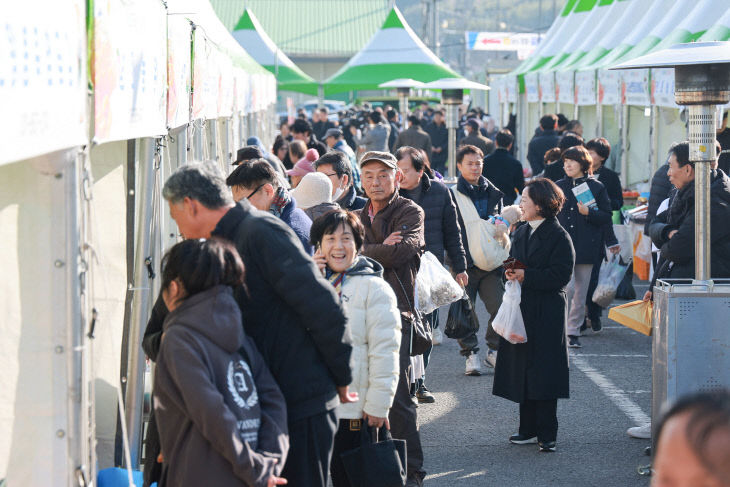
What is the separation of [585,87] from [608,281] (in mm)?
9217

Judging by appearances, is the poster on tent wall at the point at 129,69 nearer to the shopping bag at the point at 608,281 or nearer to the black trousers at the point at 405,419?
the black trousers at the point at 405,419

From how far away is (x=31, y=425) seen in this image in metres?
3.15

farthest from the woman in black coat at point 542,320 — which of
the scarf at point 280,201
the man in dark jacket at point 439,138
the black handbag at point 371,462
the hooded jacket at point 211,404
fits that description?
the man in dark jacket at point 439,138

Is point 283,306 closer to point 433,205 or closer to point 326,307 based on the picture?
point 326,307

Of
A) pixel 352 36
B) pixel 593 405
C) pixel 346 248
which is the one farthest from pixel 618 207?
pixel 352 36

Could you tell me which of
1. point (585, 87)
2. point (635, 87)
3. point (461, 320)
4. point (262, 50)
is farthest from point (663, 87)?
point (262, 50)

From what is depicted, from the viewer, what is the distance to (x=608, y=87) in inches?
654

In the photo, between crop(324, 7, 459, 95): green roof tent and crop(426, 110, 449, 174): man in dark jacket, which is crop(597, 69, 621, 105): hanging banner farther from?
crop(324, 7, 459, 95): green roof tent

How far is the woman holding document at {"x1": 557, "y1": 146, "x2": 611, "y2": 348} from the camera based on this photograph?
9.01 m

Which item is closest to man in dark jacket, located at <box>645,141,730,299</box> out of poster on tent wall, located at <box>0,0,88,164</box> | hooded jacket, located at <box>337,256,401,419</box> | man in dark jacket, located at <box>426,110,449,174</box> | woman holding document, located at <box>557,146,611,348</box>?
woman holding document, located at <box>557,146,611,348</box>

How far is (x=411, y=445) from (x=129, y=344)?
164cm

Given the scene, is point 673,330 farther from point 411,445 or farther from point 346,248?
point 346,248

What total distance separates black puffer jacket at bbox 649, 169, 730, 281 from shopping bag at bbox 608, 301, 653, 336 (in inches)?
14.8

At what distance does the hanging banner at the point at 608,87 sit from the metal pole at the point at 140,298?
1211 cm
